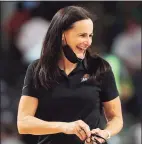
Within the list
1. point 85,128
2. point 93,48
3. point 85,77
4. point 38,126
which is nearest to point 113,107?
point 85,77

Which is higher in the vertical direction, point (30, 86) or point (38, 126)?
point (30, 86)

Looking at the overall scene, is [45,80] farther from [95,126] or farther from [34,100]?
[95,126]

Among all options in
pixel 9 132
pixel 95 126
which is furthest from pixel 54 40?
pixel 9 132

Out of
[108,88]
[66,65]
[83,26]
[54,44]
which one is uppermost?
[83,26]

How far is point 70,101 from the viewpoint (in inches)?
111

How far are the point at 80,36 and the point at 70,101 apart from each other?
0.36m

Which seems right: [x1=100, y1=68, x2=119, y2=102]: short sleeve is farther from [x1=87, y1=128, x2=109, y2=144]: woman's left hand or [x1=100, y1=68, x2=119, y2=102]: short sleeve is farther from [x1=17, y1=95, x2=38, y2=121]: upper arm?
[x1=17, y1=95, x2=38, y2=121]: upper arm

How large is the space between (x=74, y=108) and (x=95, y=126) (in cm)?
16

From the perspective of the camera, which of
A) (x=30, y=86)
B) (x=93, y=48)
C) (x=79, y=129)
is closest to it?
(x=79, y=129)

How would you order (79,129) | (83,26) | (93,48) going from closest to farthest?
(79,129)
(83,26)
(93,48)

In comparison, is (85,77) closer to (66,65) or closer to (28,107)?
(66,65)

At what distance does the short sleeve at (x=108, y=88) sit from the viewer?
2.92m

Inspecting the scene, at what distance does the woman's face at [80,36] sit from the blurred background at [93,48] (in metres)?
3.15

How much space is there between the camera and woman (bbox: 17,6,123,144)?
2.82 metres
